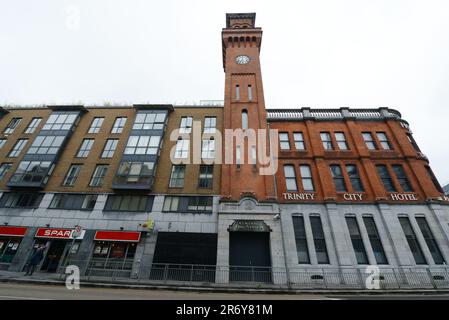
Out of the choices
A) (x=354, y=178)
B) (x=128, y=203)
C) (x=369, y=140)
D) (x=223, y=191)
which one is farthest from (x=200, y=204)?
(x=369, y=140)

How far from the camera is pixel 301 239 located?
1872cm

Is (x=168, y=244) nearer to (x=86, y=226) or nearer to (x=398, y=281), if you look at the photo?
(x=86, y=226)

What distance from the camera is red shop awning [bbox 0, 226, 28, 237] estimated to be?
20500 mm

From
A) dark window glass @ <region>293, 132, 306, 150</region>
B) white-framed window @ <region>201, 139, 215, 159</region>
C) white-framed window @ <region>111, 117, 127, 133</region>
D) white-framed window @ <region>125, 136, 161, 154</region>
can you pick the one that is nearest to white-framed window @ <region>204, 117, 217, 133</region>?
white-framed window @ <region>201, 139, 215, 159</region>

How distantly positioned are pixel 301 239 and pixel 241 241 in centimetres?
533

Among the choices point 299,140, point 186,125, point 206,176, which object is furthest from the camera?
point 186,125

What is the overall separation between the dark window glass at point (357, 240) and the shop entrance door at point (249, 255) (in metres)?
7.36

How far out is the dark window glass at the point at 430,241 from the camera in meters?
17.5

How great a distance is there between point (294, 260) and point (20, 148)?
34074 mm

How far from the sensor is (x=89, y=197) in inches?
878

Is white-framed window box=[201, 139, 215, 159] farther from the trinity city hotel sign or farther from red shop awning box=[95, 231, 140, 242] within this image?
red shop awning box=[95, 231, 140, 242]

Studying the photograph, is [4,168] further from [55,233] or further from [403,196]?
[403,196]

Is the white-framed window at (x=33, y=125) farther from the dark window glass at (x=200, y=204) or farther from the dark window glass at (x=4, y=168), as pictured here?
the dark window glass at (x=200, y=204)
